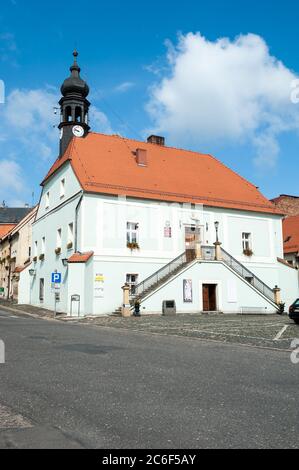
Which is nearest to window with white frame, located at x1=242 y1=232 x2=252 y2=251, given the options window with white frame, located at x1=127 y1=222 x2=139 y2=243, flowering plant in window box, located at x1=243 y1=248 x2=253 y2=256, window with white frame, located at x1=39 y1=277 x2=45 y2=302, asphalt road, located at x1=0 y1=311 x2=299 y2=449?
flowering plant in window box, located at x1=243 y1=248 x2=253 y2=256

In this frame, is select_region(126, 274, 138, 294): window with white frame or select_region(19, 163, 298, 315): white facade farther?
select_region(126, 274, 138, 294): window with white frame

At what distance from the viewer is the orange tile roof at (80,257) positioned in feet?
94.0

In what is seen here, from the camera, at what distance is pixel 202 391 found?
7055 mm

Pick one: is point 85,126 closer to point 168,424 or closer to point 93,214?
point 93,214

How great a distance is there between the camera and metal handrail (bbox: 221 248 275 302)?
1299 inches

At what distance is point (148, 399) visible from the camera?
6.52 meters

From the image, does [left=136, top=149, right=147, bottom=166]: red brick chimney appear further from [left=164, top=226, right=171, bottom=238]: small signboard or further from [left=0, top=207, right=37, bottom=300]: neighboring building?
[left=0, top=207, right=37, bottom=300]: neighboring building

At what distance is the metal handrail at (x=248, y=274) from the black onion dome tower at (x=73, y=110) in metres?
14.8

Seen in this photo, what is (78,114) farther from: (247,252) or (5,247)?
(5,247)

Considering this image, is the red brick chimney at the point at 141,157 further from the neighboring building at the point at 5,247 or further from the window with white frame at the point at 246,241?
the neighboring building at the point at 5,247

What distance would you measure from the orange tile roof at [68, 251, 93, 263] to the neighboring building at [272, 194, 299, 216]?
117 ft

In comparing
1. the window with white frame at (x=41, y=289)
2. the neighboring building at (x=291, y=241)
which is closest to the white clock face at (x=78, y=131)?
the window with white frame at (x=41, y=289)

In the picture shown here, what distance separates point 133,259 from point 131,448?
26.4 meters
